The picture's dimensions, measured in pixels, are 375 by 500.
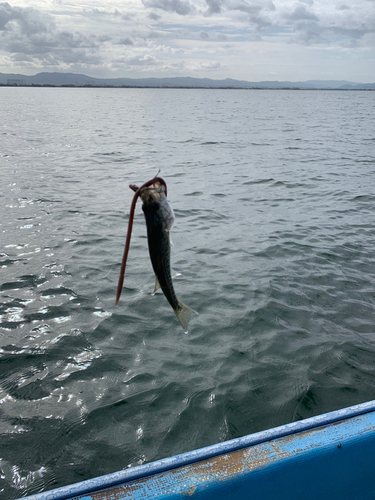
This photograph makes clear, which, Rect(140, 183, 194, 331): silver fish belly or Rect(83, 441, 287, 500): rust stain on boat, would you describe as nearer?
Rect(140, 183, 194, 331): silver fish belly

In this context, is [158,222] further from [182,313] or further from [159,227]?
[182,313]

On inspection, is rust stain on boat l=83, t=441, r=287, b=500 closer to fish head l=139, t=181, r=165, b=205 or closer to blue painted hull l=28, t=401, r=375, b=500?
blue painted hull l=28, t=401, r=375, b=500

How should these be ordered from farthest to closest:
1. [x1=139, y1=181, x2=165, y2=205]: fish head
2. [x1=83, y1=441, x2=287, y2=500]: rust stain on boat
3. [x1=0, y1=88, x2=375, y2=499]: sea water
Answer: [x1=0, y1=88, x2=375, y2=499]: sea water, [x1=83, y1=441, x2=287, y2=500]: rust stain on boat, [x1=139, y1=181, x2=165, y2=205]: fish head

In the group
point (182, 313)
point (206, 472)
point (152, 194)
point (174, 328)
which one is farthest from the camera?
point (174, 328)

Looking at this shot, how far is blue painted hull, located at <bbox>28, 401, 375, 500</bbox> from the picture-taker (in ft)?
6.78

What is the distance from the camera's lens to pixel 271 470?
2.22 meters

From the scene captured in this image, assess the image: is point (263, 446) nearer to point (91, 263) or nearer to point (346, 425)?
point (346, 425)

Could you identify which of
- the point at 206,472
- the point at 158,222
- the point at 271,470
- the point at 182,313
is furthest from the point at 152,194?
the point at 271,470

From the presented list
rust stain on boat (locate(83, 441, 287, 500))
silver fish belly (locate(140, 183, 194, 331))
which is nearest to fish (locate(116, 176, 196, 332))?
silver fish belly (locate(140, 183, 194, 331))

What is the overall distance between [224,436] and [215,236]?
5749 millimetres

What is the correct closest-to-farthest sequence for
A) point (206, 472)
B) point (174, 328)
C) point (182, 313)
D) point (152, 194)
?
point (152, 194), point (182, 313), point (206, 472), point (174, 328)

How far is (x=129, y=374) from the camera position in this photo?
503cm

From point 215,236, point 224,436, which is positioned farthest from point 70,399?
point 215,236

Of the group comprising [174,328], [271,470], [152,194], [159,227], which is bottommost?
[174,328]
